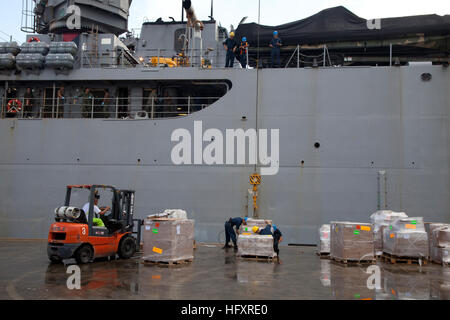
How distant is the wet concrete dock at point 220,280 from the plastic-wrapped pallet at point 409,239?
0.31m

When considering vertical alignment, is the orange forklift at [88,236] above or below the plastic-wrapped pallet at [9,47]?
below

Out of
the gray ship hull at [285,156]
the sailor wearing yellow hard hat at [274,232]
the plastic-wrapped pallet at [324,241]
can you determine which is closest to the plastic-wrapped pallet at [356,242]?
the plastic-wrapped pallet at [324,241]

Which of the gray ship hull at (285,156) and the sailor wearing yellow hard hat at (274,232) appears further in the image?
the gray ship hull at (285,156)

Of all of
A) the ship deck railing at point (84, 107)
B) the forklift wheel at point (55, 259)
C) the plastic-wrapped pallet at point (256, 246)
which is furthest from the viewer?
the ship deck railing at point (84, 107)

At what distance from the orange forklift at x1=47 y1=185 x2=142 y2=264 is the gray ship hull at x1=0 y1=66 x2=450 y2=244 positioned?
7.83 feet

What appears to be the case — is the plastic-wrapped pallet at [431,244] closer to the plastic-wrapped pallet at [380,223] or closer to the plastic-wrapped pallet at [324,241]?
the plastic-wrapped pallet at [380,223]

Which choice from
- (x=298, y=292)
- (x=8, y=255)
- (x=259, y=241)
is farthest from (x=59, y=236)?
(x=298, y=292)

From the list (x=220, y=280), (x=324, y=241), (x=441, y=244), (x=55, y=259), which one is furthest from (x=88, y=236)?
(x=441, y=244)

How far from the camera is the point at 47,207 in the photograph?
11.2 metres

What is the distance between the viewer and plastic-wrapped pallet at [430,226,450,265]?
8.00 meters

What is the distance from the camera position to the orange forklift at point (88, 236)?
7430 millimetres

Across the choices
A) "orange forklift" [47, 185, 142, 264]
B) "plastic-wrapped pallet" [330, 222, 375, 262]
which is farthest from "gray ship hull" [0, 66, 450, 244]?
"orange forklift" [47, 185, 142, 264]

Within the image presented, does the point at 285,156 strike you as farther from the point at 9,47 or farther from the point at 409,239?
the point at 9,47

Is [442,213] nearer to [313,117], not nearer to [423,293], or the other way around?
[313,117]
